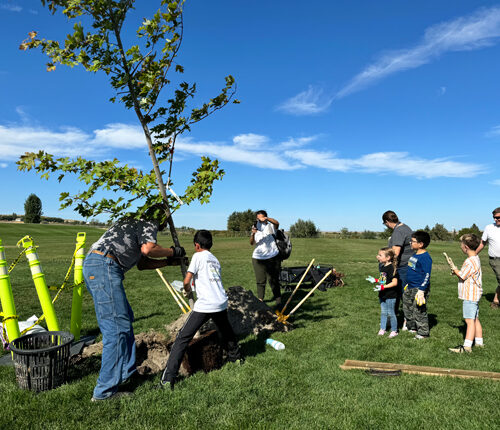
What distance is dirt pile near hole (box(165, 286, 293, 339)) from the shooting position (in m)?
6.86

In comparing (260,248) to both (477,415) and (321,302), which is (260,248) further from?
(477,415)

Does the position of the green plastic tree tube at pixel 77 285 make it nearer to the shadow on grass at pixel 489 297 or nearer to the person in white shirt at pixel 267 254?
the person in white shirt at pixel 267 254

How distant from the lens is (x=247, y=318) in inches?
279

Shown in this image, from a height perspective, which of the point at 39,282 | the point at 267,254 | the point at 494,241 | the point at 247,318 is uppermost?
the point at 494,241

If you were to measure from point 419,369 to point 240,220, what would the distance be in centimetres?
7771

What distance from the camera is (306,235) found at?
2457 inches

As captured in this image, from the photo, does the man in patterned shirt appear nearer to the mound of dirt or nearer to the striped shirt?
the mound of dirt

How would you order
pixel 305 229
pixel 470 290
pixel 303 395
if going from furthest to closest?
1. pixel 305 229
2. pixel 470 290
3. pixel 303 395

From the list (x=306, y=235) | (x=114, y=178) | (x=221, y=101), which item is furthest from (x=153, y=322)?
(x=306, y=235)

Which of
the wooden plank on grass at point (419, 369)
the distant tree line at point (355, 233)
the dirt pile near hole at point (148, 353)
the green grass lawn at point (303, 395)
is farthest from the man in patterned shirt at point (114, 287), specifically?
the distant tree line at point (355, 233)

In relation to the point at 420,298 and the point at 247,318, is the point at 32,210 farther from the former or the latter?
the point at 420,298

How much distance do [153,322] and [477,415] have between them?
6.09 metres

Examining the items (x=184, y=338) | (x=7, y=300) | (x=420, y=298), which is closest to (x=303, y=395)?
(x=184, y=338)

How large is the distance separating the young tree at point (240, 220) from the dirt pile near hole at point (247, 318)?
2790 inches
